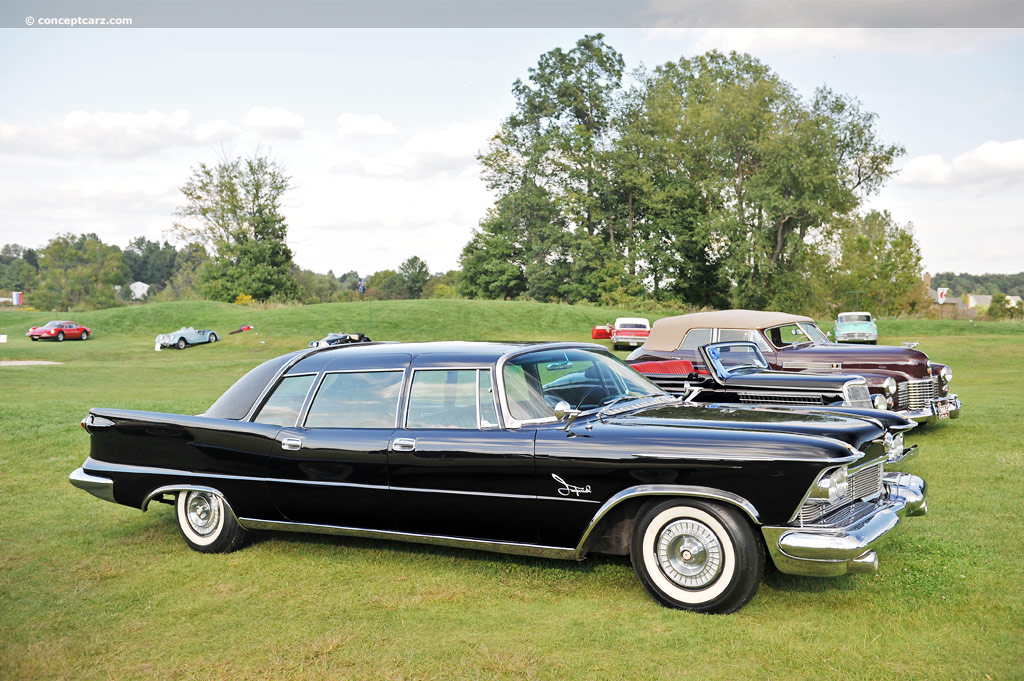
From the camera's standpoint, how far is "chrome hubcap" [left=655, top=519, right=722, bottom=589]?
4.49m

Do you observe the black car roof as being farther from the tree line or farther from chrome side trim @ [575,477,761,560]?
the tree line

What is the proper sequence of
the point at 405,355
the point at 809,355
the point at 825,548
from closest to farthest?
the point at 825,548 < the point at 405,355 < the point at 809,355

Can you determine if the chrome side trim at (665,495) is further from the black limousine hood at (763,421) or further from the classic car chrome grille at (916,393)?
the classic car chrome grille at (916,393)

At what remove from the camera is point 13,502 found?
7707 mm

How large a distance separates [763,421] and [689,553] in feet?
3.35

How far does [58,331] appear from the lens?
50.9 meters

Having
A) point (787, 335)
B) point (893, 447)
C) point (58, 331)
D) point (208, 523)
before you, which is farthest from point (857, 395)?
point (58, 331)

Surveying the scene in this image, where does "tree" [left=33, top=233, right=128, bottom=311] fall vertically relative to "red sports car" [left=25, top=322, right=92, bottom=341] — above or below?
above

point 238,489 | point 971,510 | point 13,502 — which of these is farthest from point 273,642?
point 971,510

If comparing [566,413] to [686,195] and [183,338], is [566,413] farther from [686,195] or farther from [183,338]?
[686,195]

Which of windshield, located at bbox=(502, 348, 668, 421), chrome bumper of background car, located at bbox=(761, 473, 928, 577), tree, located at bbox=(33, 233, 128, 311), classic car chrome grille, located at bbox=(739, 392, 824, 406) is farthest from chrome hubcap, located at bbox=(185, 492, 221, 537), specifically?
tree, located at bbox=(33, 233, 128, 311)

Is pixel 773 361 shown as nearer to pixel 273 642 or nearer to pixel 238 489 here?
pixel 238 489

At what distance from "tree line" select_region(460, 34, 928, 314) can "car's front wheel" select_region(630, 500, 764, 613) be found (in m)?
59.0

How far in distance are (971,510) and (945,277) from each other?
18471cm
